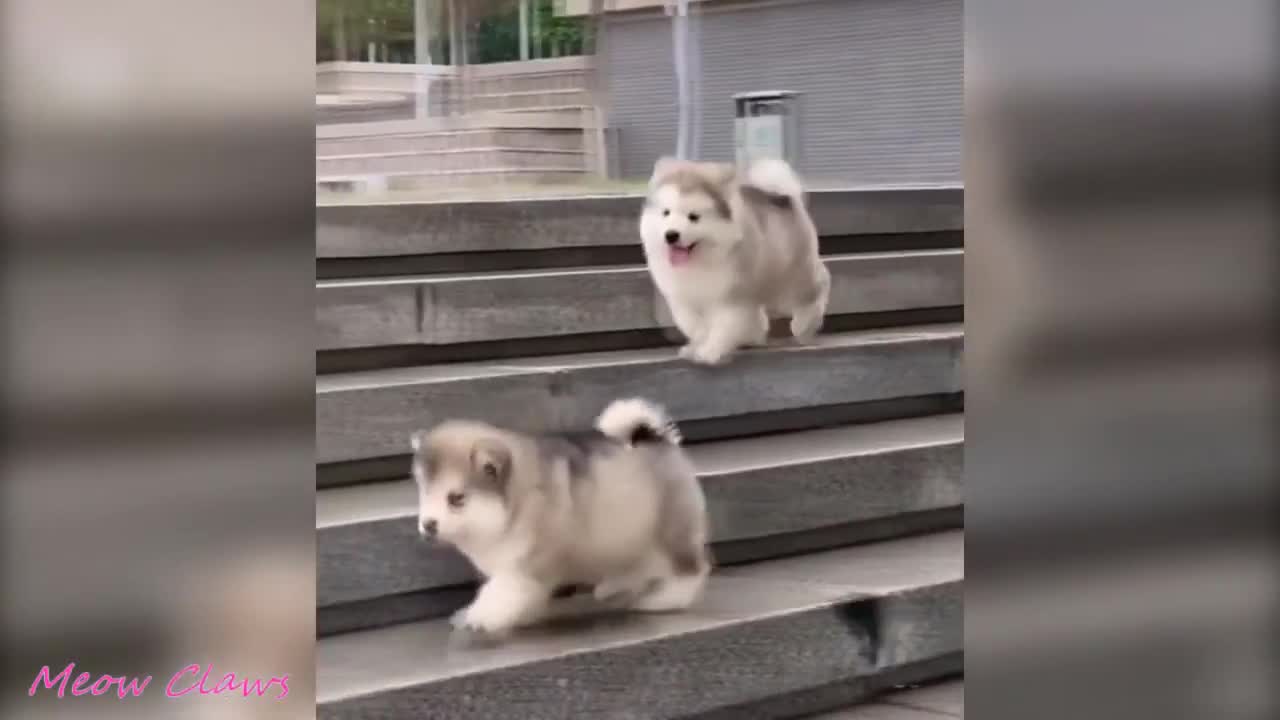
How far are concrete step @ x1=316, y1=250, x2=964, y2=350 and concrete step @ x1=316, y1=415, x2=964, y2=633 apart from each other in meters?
0.29

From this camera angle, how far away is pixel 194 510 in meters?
1.02

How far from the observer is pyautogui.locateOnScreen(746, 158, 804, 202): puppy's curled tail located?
2986mm

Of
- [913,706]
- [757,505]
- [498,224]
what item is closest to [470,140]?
[498,224]

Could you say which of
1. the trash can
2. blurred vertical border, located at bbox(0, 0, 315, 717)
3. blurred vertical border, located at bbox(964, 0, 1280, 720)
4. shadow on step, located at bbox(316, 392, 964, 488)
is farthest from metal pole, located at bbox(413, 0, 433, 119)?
blurred vertical border, located at bbox(0, 0, 315, 717)

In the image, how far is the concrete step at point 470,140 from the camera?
2.65 meters

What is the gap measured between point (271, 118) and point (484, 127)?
2.14 metres

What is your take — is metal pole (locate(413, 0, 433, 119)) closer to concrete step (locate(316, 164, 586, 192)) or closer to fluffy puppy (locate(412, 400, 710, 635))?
concrete step (locate(316, 164, 586, 192))

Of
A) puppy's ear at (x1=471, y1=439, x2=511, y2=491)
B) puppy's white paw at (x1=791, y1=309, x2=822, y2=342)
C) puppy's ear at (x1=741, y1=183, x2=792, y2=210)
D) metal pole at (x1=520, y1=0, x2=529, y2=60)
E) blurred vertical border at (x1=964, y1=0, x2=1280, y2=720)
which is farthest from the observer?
metal pole at (x1=520, y1=0, x2=529, y2=60)

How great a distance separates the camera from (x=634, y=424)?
224cm

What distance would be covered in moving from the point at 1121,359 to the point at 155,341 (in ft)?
2.74

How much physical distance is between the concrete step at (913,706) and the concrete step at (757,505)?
1.05 ft

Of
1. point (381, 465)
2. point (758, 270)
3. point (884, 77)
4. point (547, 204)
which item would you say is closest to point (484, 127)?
point (547, 204)

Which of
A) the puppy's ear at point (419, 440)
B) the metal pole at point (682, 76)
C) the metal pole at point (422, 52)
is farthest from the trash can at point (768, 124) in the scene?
the puppy's ear at point (419, 440)

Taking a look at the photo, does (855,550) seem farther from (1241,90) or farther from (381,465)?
(1241,90)
